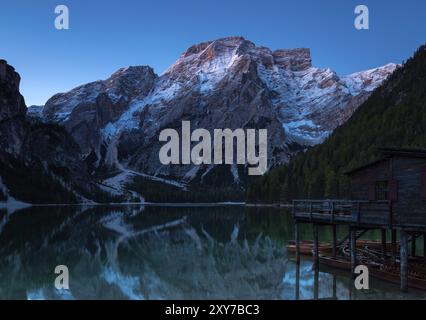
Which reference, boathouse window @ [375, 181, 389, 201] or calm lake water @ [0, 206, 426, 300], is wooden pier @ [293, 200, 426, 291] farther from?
calm lake water @ [0, 206, 426, 300]

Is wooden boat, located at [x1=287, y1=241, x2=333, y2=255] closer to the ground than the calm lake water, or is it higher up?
higher up

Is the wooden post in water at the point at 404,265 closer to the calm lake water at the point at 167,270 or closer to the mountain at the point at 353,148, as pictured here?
the calm lake water at the point at 167,270

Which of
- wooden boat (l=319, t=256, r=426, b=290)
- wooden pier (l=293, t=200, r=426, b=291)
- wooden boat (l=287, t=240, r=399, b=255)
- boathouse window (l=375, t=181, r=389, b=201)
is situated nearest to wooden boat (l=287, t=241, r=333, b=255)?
wooden boat (l=287, t=240, r=399, b=255)

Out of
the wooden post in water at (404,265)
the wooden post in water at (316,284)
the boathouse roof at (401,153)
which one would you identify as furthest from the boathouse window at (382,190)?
the wooden post in water at (316,284)

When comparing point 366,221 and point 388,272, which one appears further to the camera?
point 388,272

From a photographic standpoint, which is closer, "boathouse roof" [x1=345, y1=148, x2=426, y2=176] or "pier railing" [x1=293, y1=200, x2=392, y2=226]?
"boathouse roof" [x1=345, y1=148, x2=426, y2=176]

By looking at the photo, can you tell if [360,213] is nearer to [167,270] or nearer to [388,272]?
[388,272]

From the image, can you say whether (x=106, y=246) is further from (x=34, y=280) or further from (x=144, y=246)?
(x=34, y=280)

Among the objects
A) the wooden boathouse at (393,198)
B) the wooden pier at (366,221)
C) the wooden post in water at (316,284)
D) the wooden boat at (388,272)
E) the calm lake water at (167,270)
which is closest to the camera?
the wooden boathouse at (393,198)

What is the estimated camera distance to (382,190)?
35844 mm

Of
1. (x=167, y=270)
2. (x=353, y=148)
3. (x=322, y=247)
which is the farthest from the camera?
(x=353, y=148)

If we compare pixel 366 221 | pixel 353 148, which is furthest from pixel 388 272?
pixel 353 148

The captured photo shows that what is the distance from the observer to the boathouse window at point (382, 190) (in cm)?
3522

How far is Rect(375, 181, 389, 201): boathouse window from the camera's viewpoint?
35.2 m
